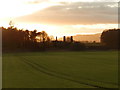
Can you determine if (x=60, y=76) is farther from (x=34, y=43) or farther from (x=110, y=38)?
(x=110, y=38)

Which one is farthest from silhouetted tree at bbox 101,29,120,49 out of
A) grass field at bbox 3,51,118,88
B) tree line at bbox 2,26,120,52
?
grass field at bbox 3,51,118,88

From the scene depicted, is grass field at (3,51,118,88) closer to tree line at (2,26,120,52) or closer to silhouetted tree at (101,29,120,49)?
tree line at (2,26,120,52)

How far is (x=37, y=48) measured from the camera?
58.4 meters

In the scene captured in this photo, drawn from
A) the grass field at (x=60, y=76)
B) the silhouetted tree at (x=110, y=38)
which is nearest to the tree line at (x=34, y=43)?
the silhouetted tree at (x=110, y=38)

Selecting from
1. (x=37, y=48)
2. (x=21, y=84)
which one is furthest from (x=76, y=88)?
(x=37, y=48)

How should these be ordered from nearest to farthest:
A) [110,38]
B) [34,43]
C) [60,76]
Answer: [60,76]
[34,43]
[110,38]

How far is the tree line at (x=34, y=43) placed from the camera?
5922cm

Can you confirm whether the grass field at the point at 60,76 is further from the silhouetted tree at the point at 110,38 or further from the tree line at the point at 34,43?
the silhouetted tree at the point at 110,38

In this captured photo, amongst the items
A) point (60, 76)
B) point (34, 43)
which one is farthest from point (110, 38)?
point (60, 76)

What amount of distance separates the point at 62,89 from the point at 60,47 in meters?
50.5

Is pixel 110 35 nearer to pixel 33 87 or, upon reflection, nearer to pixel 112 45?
pixel 112 45

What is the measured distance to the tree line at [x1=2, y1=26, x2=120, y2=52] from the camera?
5922cm

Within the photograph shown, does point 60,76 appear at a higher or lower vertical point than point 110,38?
lower

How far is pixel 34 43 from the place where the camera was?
61500 millimetres
